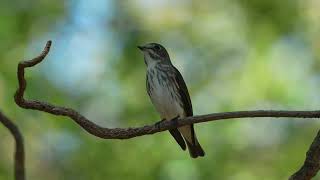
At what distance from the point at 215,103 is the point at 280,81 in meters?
0.62

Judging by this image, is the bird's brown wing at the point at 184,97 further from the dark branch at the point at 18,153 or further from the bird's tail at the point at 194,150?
the dark branch at the point at 18,153

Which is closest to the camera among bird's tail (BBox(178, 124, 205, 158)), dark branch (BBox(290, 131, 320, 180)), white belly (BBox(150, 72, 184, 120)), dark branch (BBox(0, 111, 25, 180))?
dark branch (BBox(0, 111, 25, 180))

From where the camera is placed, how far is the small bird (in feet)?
16.3

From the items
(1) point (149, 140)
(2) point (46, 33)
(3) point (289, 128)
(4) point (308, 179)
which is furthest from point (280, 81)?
(4) point (308, 179)

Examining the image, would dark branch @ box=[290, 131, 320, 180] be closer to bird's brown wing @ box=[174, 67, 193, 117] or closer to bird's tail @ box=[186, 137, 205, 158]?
bird's brown wing @ box=[174, 67, 193, 117]

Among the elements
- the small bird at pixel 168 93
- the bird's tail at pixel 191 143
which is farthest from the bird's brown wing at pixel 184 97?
the bird's tail at pixel 191 143

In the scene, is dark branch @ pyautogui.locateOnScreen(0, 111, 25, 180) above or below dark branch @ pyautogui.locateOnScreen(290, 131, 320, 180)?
above

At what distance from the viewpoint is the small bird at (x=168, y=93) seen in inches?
196

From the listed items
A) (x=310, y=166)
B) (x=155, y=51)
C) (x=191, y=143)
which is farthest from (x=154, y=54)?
(x=310, y=166)

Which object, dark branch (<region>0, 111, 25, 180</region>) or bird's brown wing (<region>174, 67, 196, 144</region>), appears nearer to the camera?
dark branch (<region>0, 111, 25, 180</region>)

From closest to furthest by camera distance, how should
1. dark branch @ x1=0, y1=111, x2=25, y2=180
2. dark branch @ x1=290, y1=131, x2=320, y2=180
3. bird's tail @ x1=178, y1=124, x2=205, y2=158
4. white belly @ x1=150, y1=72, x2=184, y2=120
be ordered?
1. dark branch @ x1=0, y1=111, x2=25, y2=180
2. dark branch @ x1=290, y1=131, x2=320, y2=180
3. white belly @ x1=150, y1=72, x2=184, y2=120
4. bird's tail @ x1=178, y1=124, x2=205, y2=158

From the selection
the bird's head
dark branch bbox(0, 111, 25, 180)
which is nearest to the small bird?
the bird's head

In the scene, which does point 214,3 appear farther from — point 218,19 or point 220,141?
point 220,141

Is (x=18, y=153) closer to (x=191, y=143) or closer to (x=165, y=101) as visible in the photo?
(x=165, y=101)
